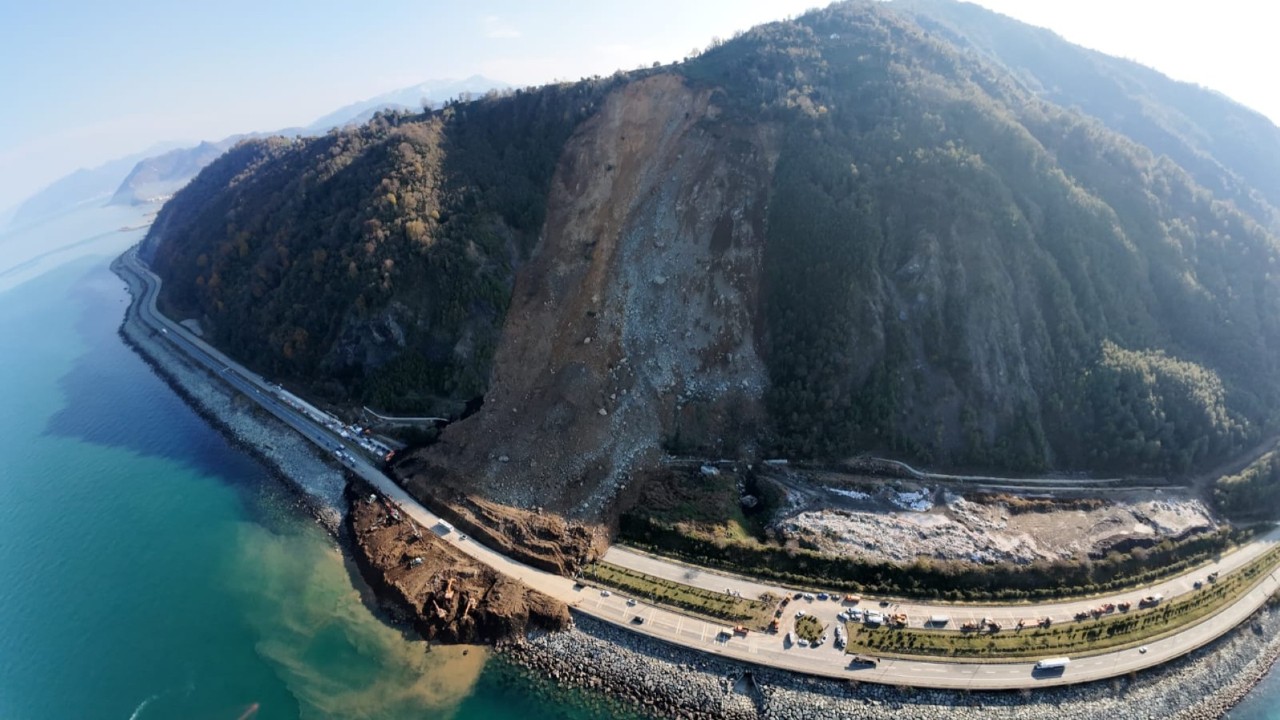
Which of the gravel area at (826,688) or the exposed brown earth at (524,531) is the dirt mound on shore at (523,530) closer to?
the exposed brown earth at (524,531)

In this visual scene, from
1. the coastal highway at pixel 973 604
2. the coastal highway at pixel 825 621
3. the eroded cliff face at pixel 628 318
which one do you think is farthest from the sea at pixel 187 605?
the eroded cliff face at pixel 628 318

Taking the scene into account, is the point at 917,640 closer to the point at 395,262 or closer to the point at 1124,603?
the point at 1124,603

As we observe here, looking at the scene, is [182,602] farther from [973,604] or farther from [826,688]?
[973,604]

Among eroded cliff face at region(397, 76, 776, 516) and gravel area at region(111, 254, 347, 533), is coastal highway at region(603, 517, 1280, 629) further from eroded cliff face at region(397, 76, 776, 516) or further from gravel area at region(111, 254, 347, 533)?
gravel area at region(111, 254, 347, 533)

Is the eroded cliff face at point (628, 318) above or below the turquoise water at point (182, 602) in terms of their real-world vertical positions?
above

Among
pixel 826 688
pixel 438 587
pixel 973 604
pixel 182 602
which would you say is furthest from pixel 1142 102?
pixel 182 602
